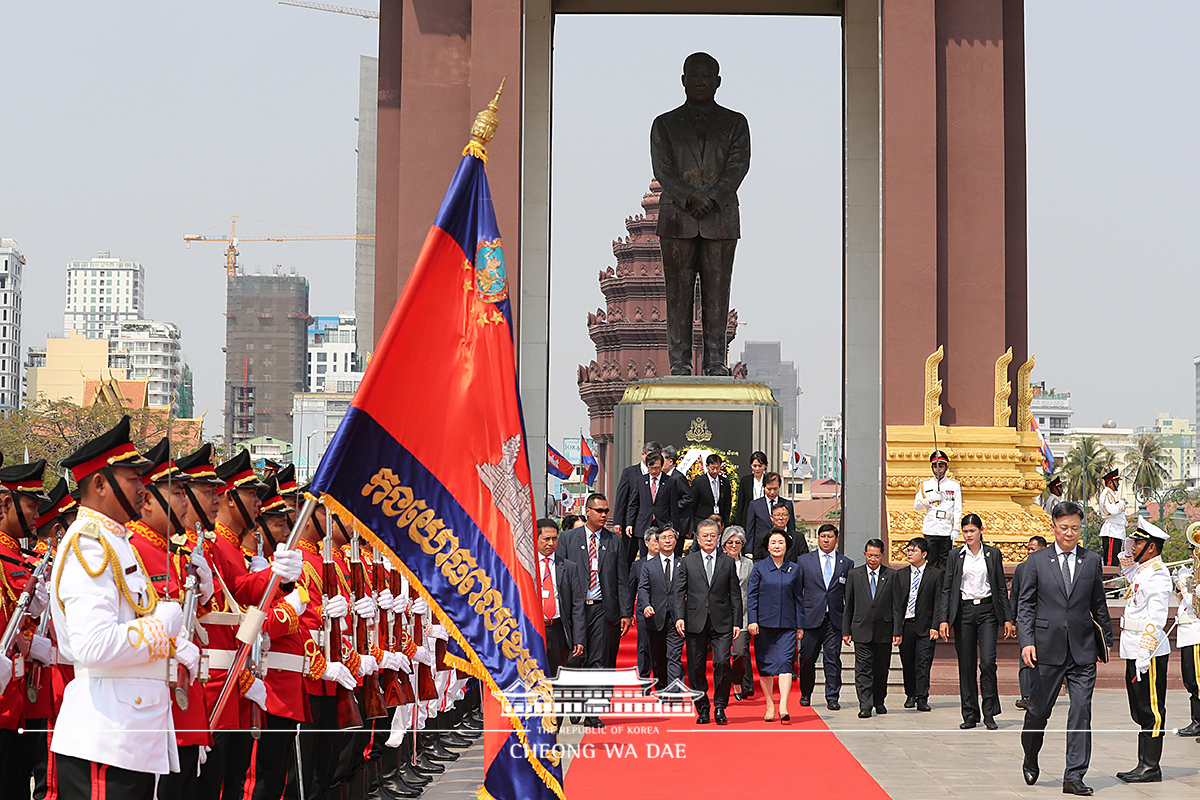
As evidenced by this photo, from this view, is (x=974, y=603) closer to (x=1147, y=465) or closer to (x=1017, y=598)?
(x=1017, y=598)

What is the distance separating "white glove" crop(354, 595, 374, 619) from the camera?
8.34m

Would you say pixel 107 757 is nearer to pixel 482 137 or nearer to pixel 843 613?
pixel 482 137

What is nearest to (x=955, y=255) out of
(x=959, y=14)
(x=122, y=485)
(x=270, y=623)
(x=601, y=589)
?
(x=959, y=14)

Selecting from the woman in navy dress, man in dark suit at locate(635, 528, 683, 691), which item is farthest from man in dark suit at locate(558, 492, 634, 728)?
the woman in navy dress

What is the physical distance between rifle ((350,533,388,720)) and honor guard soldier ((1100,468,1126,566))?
10617 mm

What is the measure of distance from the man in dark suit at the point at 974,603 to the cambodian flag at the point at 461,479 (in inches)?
314

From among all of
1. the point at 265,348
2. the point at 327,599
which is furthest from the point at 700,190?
the point at 265,348

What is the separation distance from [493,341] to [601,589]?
676 centimetres

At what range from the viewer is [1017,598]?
417 inches

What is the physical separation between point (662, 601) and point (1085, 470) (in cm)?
8878

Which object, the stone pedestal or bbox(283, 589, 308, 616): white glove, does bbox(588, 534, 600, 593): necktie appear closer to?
the stone pedestal

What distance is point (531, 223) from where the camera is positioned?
2023cm

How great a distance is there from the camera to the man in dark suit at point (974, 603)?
13312 millimetres

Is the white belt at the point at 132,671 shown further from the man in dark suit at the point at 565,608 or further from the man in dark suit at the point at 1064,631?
the man in dark suit at the point at 565,608
